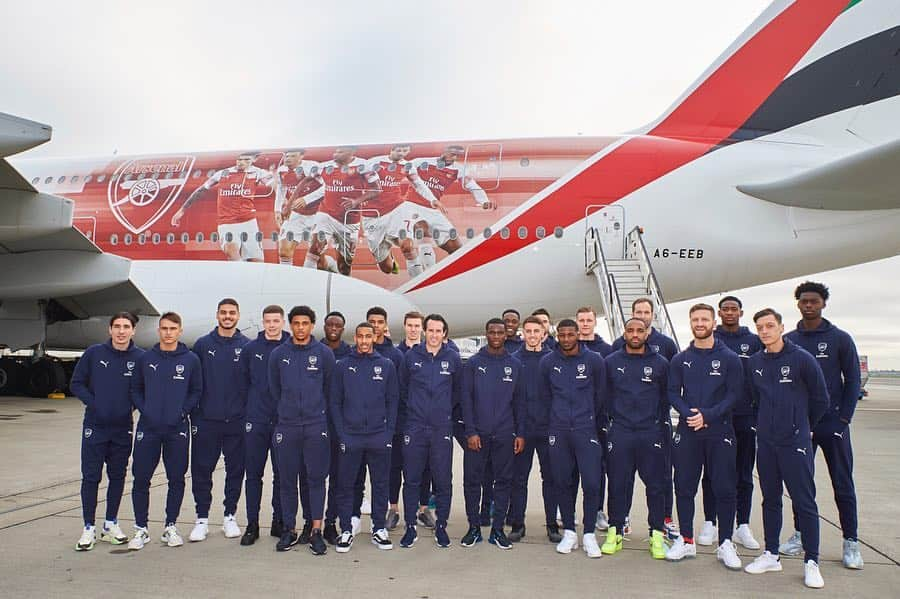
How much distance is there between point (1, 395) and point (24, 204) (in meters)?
6.95

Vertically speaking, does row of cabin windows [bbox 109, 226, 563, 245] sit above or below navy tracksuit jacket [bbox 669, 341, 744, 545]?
above

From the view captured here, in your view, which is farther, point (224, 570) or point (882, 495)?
point (882, 495)

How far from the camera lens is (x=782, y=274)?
480 inches

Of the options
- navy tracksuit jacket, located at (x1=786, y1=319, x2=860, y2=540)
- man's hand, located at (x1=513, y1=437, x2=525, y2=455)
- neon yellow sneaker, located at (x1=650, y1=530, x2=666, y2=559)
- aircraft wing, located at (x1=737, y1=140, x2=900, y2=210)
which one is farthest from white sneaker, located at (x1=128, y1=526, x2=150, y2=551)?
aircraft wing, located at (x1=737, y1=140, x2=900, y2=210)

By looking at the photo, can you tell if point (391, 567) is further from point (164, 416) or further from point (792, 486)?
point (792, 486)

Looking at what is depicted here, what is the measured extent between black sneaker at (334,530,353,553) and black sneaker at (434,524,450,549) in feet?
1.99

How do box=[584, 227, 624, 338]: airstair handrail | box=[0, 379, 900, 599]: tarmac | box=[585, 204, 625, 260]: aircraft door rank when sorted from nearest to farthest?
box=[0, 379, 900, 599]: tarmac < box=[584, 227, 624, 338]: airstair handrail < box=[585, 204, 625, 260]: aircraft door

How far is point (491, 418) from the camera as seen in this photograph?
534cm

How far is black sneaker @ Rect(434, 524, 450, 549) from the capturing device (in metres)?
5.03

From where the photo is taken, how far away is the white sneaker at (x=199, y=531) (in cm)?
509

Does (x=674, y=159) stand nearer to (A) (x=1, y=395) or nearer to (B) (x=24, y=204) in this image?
(B) (x=24, y=204)

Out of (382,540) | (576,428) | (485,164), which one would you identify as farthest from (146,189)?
(576,428)

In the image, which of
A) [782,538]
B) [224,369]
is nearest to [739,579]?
[782,538]

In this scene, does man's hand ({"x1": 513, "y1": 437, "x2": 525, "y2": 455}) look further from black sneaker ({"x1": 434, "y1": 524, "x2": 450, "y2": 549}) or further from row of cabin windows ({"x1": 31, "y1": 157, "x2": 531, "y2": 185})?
row of cabin windows ({"x1": 31, "y1": 157, "x2": 531, "y2": 185})
